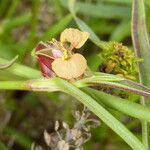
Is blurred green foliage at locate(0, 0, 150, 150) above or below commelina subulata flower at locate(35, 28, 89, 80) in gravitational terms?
below

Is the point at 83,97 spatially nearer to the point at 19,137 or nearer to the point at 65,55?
the point at 65,55

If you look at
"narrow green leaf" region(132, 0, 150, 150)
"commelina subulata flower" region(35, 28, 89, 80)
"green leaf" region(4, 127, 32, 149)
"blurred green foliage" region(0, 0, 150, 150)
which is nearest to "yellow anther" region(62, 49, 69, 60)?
"commelina subulata flower" region(35, 28, 89, 80)

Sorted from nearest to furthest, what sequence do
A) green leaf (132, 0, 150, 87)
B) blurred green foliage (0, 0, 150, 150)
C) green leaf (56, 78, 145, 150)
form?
green leaf (56, 78, 145, 150) < green leaf (132, 0, 150, 87) < blurred green foliage (0, 0, 150, 150)

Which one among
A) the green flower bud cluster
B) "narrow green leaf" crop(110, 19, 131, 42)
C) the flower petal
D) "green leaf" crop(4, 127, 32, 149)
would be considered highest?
the flower petal

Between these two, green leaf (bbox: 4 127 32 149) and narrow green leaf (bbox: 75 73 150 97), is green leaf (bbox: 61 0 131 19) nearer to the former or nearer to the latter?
green leaf (bbox: 4 127 32 149)

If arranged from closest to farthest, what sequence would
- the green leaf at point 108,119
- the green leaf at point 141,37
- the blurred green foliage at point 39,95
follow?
1. the green leaf at point 108,119
2. the green leaf at point 141,37
3. the blurred green foliage at point 39,95

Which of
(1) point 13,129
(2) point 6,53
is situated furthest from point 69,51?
(1) point 13,129

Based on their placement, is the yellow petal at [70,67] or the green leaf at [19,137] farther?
the green leaf at [19,137]

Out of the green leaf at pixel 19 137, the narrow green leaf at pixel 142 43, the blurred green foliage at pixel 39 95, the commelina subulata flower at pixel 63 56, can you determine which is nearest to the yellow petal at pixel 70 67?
the commelina subulata flower at pixel 63 56

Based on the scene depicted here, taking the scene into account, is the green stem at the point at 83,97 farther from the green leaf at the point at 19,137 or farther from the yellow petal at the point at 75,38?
the green leaf at the point at 19,137
